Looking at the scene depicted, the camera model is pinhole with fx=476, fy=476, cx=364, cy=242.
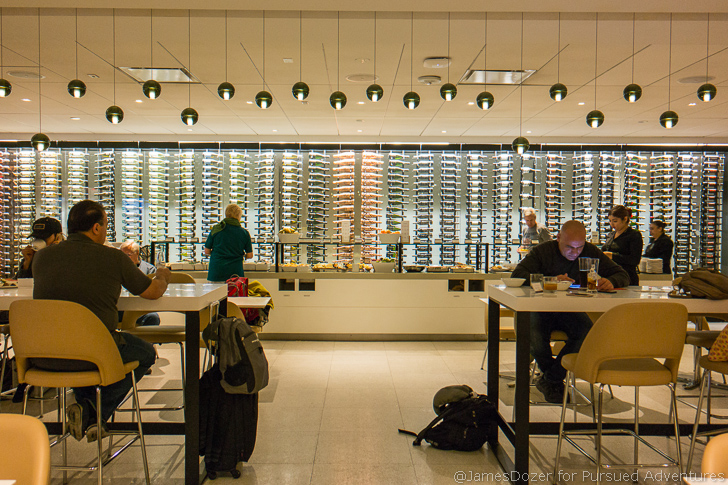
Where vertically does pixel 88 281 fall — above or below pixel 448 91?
below

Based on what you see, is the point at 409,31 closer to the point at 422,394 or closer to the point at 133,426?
the point at 422,394

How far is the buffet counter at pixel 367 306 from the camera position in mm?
6340

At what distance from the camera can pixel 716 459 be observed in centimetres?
128

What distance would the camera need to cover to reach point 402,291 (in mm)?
6355

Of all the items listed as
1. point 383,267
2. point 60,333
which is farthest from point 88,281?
point 383,267

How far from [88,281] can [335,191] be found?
624 cm

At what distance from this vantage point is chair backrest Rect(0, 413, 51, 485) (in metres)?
1.25

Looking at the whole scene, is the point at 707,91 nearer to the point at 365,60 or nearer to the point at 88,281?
the point at 365,60

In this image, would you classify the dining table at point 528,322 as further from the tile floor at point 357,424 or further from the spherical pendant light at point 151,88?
Result: the spherical pendant light at point 151,88

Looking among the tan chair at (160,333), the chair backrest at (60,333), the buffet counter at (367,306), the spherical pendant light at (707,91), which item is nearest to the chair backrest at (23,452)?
the chair backrest at (60,333)

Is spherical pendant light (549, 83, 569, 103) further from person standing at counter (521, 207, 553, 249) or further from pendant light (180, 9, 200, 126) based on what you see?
person standing at counter (521, 207, 553, 249)

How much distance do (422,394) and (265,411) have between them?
1362mm

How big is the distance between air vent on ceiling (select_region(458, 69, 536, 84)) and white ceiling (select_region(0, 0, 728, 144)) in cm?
8

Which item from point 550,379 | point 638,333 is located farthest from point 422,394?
point 638,333
